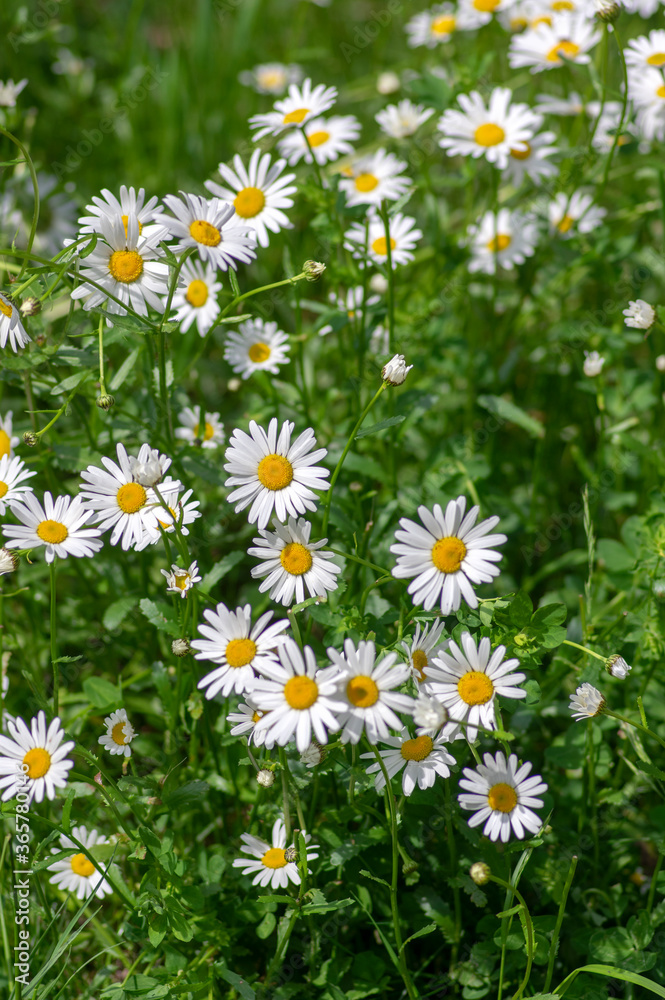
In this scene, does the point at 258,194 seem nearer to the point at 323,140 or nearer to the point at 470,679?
the point at 323,140

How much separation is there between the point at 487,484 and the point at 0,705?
192 cm

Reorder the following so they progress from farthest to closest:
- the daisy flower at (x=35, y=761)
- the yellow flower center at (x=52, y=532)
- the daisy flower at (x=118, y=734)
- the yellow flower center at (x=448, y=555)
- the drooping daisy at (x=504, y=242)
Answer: the drooping daisy at (x=504, y=242), the yellow flower center at (x=52, y=532), the daisy flower at (x=118, y=734), the yellow flower center at (x=448, y=555), the daisy flower at (x=35, y=761)

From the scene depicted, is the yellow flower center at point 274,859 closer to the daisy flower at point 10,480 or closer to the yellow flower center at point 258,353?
the daisy flower at point 10,480

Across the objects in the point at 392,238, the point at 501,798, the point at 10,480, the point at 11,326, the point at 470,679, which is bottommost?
the point at 501,798

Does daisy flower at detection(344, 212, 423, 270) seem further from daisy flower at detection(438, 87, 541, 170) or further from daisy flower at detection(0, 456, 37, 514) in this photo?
daisy flower at detection(0, 456, 37, 514)

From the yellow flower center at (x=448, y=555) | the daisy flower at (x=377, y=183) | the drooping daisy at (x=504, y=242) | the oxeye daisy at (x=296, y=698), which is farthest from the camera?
the drooping daisy at (x=504, y=242)

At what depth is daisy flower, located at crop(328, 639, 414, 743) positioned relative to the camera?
72.6 inches

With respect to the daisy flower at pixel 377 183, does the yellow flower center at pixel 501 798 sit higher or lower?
lower

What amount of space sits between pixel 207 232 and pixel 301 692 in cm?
130

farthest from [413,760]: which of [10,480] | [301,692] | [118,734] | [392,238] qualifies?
[392,238]

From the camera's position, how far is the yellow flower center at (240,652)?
2.08 m

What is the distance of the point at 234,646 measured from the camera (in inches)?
83.0

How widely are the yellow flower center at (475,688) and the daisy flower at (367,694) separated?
19 centimetres

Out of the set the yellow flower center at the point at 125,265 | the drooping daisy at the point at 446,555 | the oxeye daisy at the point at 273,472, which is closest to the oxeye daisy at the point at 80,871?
the oxeye daisy at the point at 273,472
